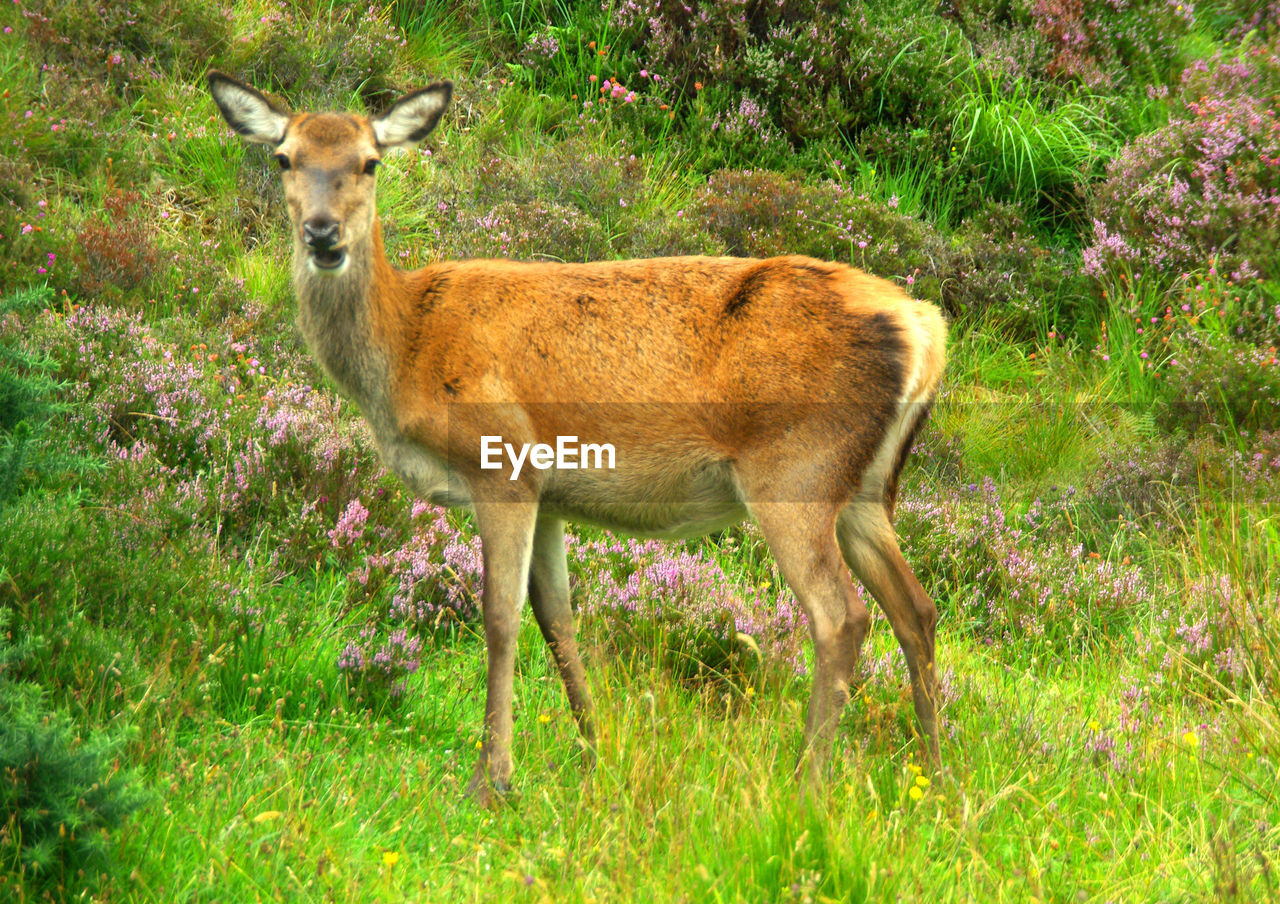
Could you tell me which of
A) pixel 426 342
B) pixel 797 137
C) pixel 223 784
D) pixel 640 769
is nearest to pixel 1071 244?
pixel 797 137

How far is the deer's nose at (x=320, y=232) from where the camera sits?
4008 mm

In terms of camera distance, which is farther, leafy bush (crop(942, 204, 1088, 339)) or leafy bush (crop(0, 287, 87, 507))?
leafy bush (crop(942, 204, 1088, 339))

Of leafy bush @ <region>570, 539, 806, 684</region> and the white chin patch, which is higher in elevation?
the white chin patch

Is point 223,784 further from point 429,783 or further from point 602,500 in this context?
point 602,500

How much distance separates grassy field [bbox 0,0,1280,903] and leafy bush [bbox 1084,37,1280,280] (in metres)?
0.04

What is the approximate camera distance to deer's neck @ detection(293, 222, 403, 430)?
433 centimetres

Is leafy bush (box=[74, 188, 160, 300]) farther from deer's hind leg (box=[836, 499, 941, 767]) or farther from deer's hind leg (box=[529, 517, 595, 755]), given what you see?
deer's hind leg (box=[836, 499, 941, 767])

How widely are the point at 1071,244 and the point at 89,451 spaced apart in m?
7.25

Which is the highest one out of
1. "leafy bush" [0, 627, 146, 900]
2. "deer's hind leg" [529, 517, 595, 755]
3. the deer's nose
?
the deer's nose

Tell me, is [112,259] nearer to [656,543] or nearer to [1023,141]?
[656,543]

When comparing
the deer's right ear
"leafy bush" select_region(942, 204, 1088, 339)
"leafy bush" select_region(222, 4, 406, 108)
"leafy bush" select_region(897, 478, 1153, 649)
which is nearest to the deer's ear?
the deer's right ear

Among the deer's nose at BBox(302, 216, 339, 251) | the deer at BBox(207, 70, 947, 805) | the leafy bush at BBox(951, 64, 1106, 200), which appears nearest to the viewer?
the deer's nose at BBox(302, 216, 339, 251)

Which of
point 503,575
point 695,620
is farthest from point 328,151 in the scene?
point 695,620

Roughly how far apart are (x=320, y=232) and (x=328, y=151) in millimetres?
411
